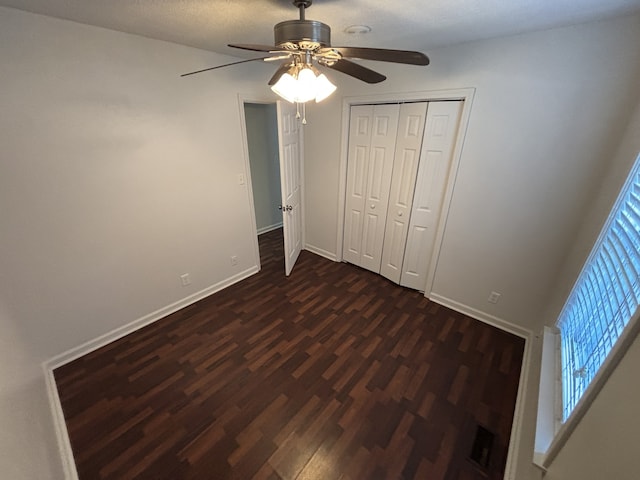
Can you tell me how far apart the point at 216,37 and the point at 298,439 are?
2780 millimetres

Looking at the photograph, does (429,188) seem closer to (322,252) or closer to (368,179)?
(368,179)

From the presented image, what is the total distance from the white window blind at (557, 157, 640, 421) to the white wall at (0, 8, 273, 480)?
2.31 m

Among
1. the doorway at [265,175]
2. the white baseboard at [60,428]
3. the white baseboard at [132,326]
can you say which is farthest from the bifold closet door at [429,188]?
the white baseboard at [60,428]

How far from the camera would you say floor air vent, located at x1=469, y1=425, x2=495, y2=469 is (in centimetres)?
146

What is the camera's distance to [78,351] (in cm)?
205

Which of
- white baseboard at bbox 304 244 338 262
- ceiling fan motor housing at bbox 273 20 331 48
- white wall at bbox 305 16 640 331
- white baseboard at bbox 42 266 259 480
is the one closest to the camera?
ceiling fan motor housing at bbox 273 20 331 48

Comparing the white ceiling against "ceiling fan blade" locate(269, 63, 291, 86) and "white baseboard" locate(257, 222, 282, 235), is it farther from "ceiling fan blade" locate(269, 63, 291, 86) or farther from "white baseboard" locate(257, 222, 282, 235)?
"white baseboard" locate(257, 222, 282, 235)

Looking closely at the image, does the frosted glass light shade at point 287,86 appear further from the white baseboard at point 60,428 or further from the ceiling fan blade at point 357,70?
the white baseboard at point 60,428

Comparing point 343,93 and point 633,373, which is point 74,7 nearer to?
point 343,93

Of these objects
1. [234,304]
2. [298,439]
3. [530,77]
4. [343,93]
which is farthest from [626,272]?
[234,304]

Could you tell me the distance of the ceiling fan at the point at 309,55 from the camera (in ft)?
3.49

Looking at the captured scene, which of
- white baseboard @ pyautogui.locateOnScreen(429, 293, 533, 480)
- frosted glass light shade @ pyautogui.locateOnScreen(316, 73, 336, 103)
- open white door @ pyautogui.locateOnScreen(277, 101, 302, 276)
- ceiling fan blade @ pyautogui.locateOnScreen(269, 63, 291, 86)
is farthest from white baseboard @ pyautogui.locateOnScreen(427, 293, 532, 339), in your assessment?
ceiling fan blade @ pyautogui.locateOnScreen(269, 63, 291, 86)

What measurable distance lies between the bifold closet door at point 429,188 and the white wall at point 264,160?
8.02 ft

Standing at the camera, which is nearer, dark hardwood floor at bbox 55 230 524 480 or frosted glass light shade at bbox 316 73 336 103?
frosted glass light shade at bbox 316 73 336 103
